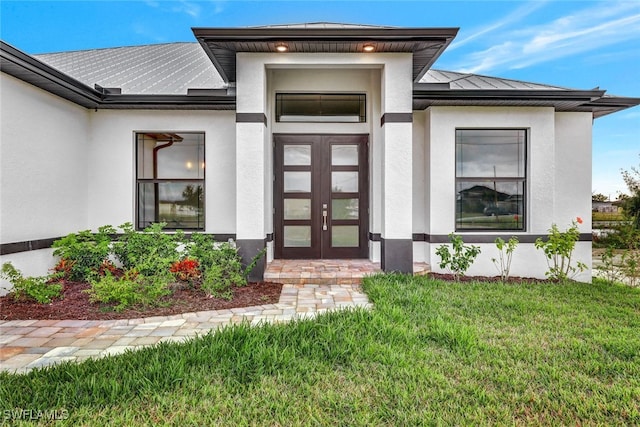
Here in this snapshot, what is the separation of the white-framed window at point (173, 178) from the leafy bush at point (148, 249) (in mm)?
811

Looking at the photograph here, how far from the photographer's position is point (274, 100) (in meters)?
6.91

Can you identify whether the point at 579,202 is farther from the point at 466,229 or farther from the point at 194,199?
the point at 194,199

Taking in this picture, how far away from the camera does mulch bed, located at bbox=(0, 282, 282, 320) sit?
13.3 ft

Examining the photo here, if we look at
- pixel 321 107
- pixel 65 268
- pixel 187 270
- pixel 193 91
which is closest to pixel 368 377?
pixel 187 270

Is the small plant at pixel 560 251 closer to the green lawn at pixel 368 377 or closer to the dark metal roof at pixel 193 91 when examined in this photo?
the dark metal roof at pixel 193 91

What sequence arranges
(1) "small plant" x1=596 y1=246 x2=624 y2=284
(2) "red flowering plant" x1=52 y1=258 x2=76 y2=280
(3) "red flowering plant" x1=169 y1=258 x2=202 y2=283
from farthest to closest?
(1) "small plant" x1=596 y1=246 x2=624 y2=284
(2) "red flowering plant" x1=52 y1=258 x2=76 y2=280
(3) "red flowering plant" x1=169 y1=258 x2=202 y2=283

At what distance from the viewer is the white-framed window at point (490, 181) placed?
677cm

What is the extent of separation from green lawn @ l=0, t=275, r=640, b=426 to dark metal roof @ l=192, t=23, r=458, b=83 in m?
3.85

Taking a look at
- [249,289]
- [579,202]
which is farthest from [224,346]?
[579,202]

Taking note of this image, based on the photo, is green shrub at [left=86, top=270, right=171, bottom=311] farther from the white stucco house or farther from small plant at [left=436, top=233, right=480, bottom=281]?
small plant at [left=436, top=233, right=480, bottom=281]

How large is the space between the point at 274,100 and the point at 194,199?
2540 mm

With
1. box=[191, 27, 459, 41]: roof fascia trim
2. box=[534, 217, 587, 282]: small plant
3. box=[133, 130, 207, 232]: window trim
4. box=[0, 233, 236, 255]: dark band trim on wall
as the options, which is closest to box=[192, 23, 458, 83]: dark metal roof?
box=[191, 27, 459, 41]: roof fascia trim

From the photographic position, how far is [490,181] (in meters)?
6.79

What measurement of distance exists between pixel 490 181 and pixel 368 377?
17.9 ft
